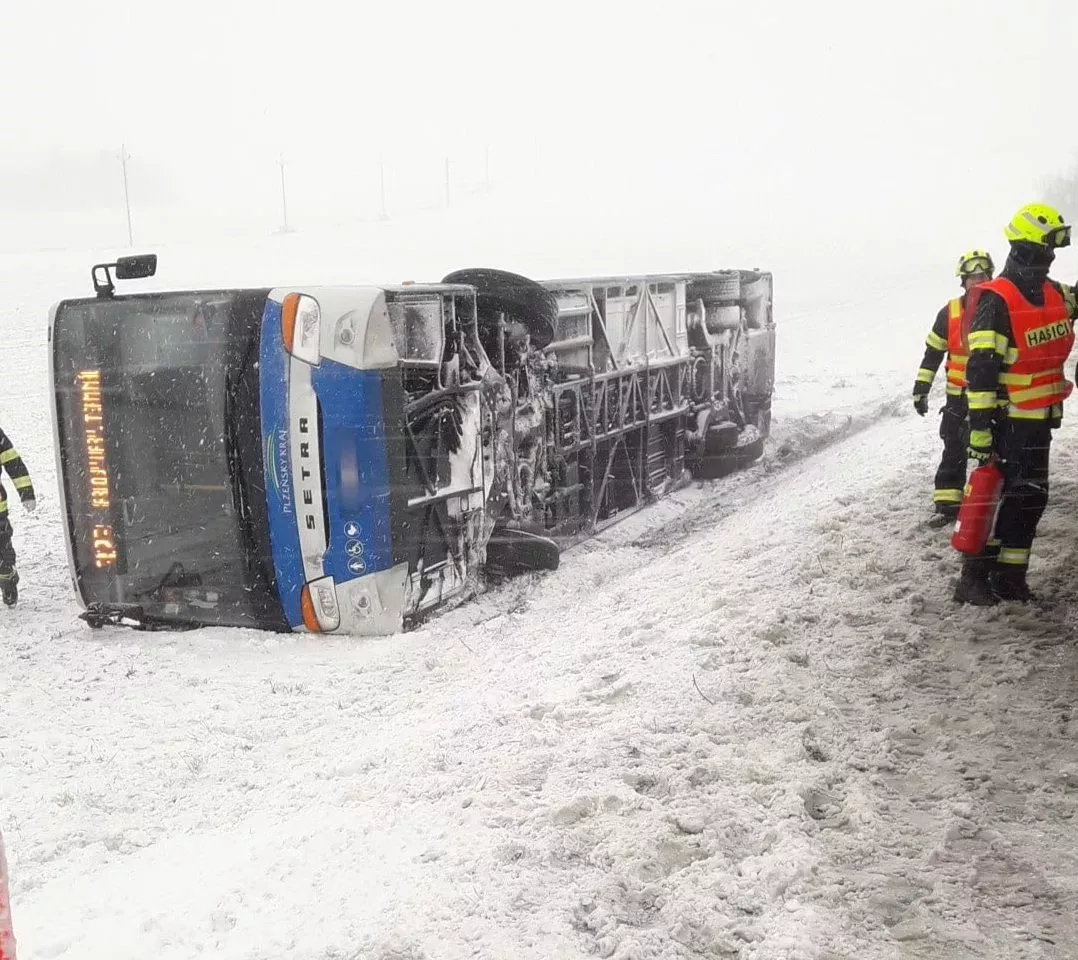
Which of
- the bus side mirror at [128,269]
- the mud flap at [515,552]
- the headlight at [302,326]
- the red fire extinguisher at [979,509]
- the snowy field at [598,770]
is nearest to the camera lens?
the snowy field at [598,770]

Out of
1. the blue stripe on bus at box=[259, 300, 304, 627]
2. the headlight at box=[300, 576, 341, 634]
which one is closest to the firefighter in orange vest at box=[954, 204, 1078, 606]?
the headlight at box=[300, 576, 341, 634]

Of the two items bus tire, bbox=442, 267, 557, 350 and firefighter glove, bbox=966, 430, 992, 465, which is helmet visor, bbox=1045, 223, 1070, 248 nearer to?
firefighter glove, bbox=966, 430, 992, 465

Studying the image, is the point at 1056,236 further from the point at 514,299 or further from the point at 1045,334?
the point at 514,299

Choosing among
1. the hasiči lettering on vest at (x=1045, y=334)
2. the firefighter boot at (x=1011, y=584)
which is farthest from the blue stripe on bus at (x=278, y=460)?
the hasiči lettering on vest at (x=1045, y=334)

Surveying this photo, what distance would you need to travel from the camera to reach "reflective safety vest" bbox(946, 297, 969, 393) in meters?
6.77

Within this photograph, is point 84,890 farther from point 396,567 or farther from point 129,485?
point 129,485

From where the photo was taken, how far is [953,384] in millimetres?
6844

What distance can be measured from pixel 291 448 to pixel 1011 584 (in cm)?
374

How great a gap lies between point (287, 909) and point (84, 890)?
833 mm

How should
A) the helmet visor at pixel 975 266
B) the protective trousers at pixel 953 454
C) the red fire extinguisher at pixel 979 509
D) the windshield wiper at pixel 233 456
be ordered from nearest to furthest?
the red fire extinguisher at pixel 979 509
the windshield wiper at pixel 233 456
the protective trousers at pixel 953 454
the helmet visor at pixel 975 266

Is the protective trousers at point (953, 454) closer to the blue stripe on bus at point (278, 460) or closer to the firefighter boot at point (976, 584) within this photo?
the firefighter boot at point (976, 584)

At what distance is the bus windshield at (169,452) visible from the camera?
602 cm

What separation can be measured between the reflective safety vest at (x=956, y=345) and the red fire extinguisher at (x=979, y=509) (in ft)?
6.22

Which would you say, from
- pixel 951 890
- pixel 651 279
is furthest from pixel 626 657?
pixel 651 279
